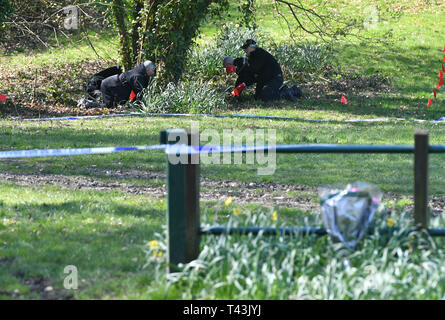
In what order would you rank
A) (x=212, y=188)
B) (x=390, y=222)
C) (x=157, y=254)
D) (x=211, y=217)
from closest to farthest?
(x=390, y=222)
(x=157, y=254)
(x=211, y=217)
(x=212, y=188)

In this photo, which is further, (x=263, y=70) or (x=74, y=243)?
(x=263, y=70)

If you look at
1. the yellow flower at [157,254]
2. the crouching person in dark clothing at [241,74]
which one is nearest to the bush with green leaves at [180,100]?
the crouching person in dark clothing at [241,74]

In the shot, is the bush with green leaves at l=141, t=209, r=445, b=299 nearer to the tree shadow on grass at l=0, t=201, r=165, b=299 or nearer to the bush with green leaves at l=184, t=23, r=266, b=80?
the tree shadow on grass at l=0, t=201, r=165, b=299

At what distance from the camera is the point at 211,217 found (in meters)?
6.76

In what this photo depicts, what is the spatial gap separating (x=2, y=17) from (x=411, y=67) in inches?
508

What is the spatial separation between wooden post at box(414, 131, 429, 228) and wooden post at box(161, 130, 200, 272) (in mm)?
1579

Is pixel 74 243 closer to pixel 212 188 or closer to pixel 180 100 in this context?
pixel 212 188

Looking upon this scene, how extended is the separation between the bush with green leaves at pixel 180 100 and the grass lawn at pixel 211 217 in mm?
993

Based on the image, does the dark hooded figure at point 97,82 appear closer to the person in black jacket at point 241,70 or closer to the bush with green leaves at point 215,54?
the bush with green leaves at point 215,54

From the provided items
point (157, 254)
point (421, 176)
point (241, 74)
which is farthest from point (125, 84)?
point (421, 176)

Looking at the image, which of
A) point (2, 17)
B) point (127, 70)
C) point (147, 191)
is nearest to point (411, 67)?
point (127, 70)

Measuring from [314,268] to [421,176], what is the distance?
1010 millimetres

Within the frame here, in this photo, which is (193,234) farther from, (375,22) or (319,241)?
(375,22)

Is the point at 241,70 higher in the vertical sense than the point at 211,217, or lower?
higher
